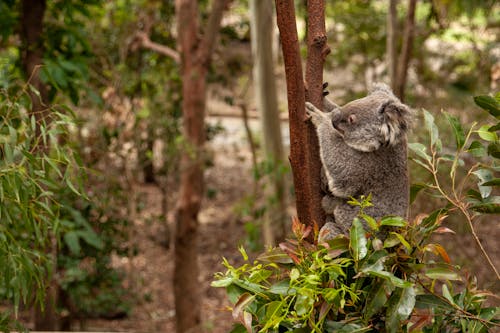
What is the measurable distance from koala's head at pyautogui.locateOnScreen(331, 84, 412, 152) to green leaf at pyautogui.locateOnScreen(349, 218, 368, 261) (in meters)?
0.92

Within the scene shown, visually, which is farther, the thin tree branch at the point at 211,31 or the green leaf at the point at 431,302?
the thin tree branch at the point at 211,31

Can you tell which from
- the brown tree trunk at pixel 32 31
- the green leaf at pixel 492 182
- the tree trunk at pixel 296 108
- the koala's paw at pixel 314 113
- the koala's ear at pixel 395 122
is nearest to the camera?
the green leaf at pixel 492 182

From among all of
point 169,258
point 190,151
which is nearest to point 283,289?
point 190,151

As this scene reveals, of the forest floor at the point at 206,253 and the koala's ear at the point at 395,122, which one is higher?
the koala's ear at the point at 395,122

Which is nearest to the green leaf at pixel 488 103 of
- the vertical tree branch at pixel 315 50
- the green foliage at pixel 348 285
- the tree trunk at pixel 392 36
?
the green foliage at pixel 348 285

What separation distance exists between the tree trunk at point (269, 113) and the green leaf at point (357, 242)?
140 inches

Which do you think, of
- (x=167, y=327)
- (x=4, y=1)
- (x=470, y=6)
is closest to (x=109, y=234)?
(x=167, y=327)

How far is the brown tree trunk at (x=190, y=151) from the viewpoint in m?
5.00

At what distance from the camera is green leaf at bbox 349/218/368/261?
1523mm

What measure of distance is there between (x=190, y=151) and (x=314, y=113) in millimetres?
2771

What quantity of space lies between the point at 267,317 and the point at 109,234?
13.6 ft

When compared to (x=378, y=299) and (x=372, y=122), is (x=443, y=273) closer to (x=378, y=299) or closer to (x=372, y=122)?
(x=378, y=299)

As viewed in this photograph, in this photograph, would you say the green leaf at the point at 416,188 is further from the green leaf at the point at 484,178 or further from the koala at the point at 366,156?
the koala at the point at 366,156

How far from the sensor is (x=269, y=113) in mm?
5270
